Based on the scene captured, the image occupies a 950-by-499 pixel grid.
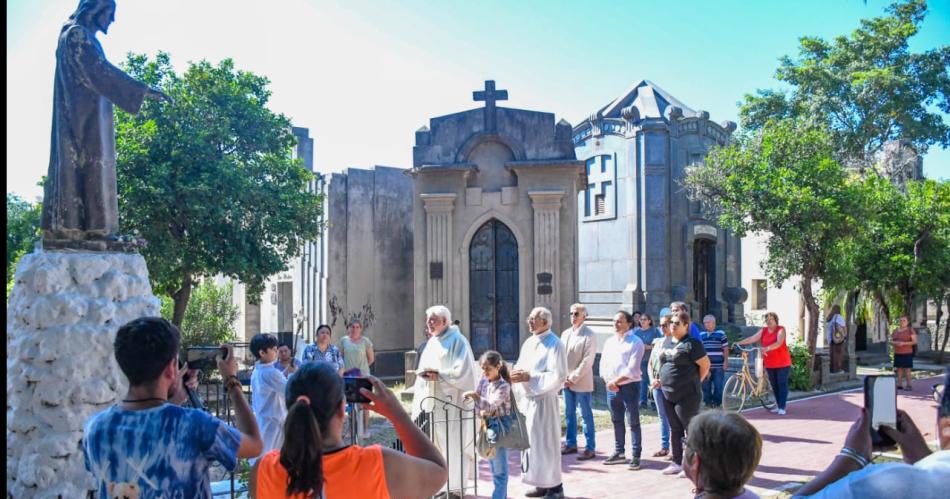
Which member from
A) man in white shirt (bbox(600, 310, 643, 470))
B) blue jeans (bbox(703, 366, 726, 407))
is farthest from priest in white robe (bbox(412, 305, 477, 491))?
blue jeans (bbox(703, 366, 726, 407))

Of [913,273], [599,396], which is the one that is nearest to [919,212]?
[913,273]

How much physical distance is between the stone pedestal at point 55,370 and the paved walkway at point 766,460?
377 cm

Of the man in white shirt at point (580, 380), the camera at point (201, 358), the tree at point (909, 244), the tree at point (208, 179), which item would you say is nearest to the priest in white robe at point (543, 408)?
the man in white shirt at point (580, 380)

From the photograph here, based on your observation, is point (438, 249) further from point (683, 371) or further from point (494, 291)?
point (683, 371)

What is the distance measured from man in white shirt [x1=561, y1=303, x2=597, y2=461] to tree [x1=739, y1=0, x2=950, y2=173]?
64.0 ft

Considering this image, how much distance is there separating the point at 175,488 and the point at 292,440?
0.66m

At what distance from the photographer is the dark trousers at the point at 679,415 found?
775cm

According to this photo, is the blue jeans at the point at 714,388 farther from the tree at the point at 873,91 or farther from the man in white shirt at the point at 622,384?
the tree at the point at 873,91

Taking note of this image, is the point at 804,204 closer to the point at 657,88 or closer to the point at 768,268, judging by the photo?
the point at 768,268

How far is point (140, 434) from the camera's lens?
2.88 metres

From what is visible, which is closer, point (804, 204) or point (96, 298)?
point (96, 298)

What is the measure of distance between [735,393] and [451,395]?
6663mm

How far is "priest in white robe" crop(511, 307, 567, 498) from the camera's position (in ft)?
23.8

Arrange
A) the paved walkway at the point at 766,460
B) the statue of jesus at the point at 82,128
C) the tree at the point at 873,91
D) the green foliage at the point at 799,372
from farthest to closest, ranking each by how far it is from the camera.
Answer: the tree at the point at 873,91 < the green foliage at the point at 799,372 < the paved walkway at the point at 766,460 < the statue of jesus at the point at 82,128
